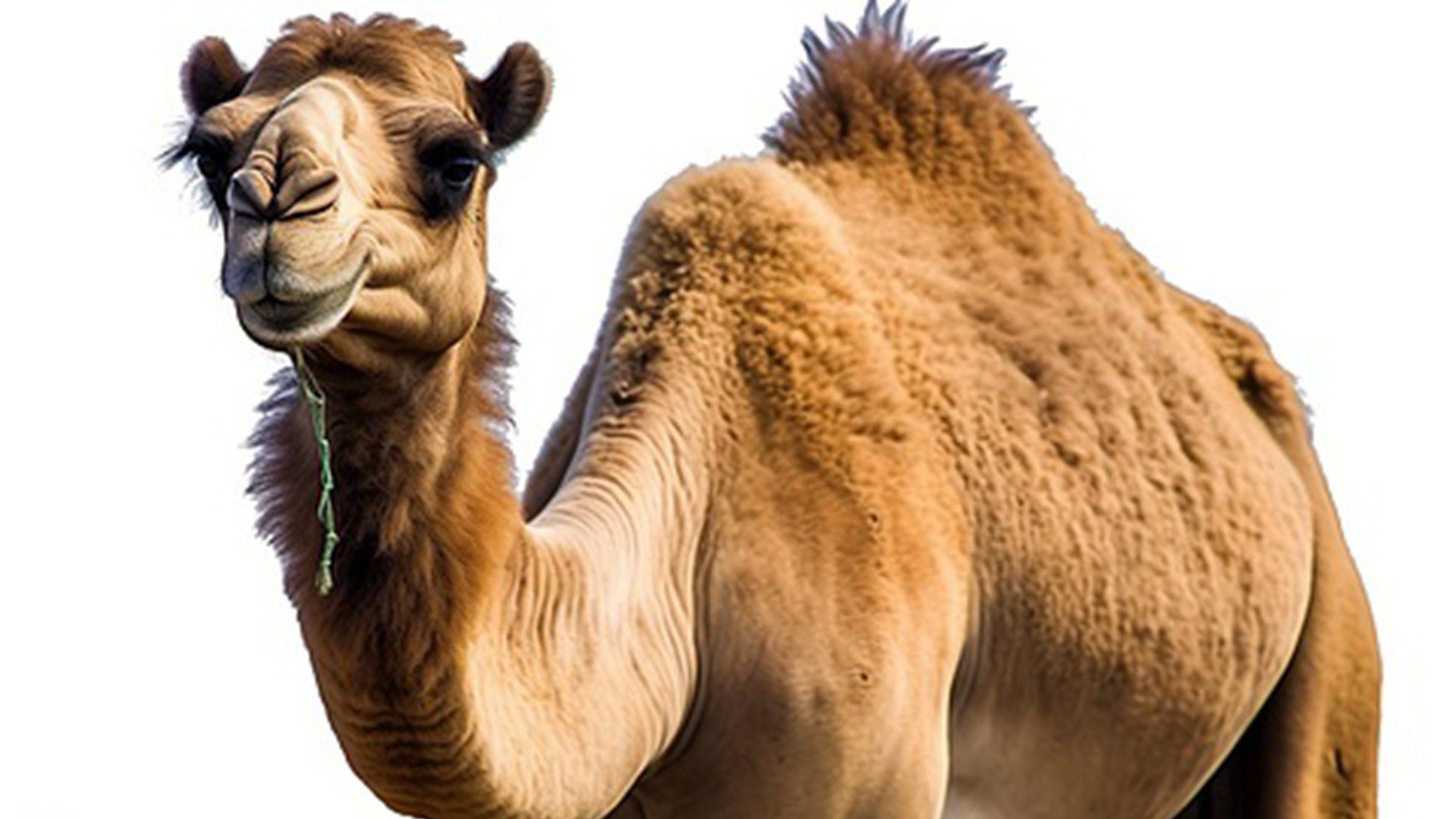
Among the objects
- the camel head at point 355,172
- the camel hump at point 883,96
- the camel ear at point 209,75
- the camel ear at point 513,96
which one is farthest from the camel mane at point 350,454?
the camel hump at point 883,96

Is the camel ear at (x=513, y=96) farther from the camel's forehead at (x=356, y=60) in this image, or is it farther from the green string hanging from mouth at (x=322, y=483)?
the green string hanging from mouth at (x=322, y=483)

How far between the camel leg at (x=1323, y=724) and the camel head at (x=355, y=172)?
320cm

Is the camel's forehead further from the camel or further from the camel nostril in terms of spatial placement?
the camel nostril

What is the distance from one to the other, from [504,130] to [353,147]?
25.1 inches

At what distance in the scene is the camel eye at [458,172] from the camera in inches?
214

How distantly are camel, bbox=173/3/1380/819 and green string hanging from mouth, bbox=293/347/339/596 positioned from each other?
0.05 feet

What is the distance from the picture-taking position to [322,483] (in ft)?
18.0

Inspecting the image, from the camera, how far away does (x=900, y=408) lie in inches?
268

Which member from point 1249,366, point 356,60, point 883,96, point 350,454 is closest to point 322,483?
point 350,454

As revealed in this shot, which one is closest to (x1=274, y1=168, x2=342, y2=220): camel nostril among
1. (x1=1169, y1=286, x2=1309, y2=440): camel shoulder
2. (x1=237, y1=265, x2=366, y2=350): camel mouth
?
(x1=237, y1=265, x2=366, y2=350): camel mouth

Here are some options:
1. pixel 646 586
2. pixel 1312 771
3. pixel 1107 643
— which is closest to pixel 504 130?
pixel 646 586

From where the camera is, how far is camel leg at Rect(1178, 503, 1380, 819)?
810 cm

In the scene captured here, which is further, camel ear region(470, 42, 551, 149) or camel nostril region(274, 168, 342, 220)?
camel ear region(470, 42, 551, 149)

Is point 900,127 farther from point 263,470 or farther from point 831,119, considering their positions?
point 263,470
